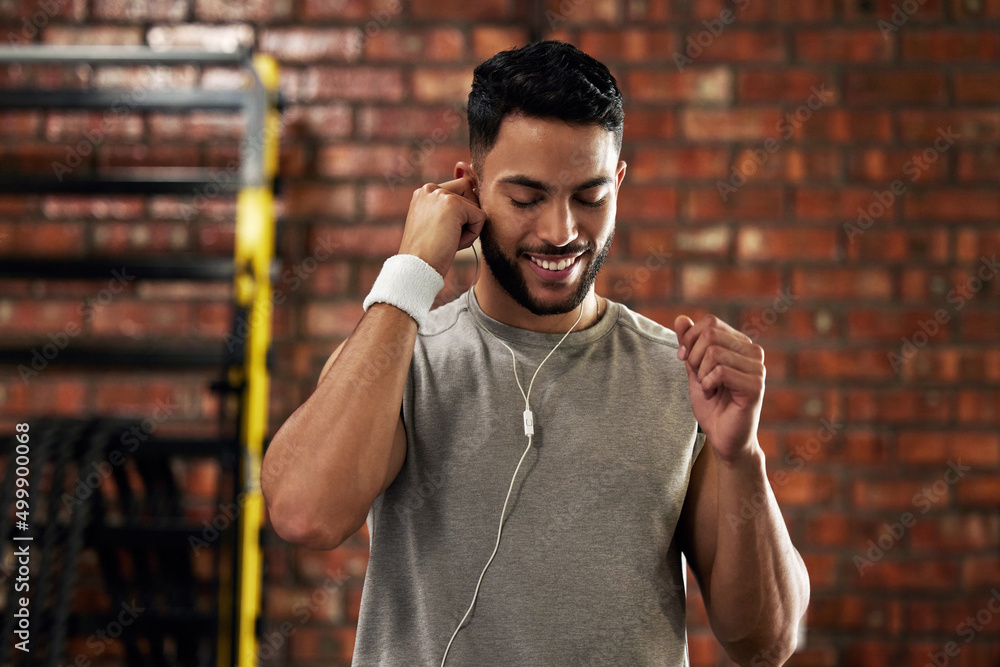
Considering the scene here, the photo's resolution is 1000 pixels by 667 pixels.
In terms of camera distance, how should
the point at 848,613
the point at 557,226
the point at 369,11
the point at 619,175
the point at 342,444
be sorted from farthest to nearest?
the point at 369,11
the point at 848,613
the point at 619,175
the point at 557,226
the point at 342,444

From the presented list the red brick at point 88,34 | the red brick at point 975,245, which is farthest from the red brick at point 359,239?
the red brick at point 975,245

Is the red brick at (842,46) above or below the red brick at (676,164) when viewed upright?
above

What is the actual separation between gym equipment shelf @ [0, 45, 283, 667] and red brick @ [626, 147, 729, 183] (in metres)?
0.86

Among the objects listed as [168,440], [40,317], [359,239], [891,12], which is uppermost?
[891,12]

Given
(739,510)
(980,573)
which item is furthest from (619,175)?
(980,573)

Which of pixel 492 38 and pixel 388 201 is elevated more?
pixel 492 38

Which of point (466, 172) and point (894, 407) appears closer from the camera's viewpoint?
point (466, 172)

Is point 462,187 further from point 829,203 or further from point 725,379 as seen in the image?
point 829,203

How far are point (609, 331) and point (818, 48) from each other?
43.3 inches

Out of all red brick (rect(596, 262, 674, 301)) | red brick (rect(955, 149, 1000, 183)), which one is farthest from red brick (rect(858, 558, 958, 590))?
red brick (rect(955, 149, 1000, 183))

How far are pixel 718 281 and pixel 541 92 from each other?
0.88 metres

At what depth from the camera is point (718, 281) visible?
5.65 ft

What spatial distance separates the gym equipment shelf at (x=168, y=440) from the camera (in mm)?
1522

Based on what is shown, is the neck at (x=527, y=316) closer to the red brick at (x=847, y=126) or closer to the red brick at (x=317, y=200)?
the red brick at (x=317, y=200)
